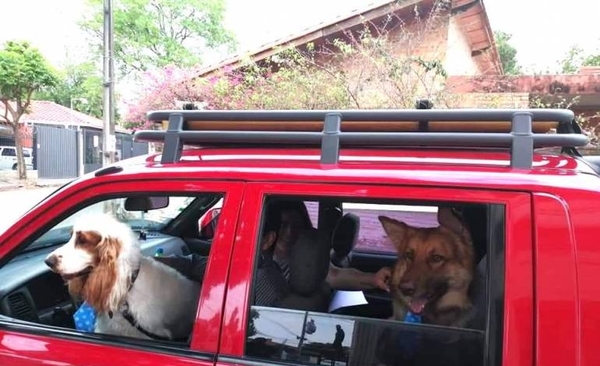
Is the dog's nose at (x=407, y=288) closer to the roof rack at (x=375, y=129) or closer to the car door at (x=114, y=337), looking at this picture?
the roof rack at (x=375, y=129)

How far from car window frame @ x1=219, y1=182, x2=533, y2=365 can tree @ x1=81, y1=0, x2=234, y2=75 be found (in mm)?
28496

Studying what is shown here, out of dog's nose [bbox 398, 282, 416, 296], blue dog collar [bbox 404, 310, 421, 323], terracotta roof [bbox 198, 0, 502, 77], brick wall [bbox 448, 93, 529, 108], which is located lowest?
blue dog collar [bbox 404, 310, 421, 323]

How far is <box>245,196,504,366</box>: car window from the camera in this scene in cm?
149

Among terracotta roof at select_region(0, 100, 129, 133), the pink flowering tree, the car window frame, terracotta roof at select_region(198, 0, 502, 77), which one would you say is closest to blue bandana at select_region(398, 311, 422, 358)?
the car window frame

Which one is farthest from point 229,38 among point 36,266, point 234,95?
point 36,266

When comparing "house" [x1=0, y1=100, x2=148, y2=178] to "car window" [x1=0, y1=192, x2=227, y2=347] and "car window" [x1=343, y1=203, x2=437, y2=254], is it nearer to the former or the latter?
"car window" [x1=343, y1=203, x2=437, y2=254]

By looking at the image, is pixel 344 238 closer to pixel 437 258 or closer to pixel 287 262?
pixel 287 262

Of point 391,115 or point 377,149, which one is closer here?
point 391,115

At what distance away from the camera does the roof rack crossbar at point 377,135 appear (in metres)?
1.55

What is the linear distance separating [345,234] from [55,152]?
2299 cm

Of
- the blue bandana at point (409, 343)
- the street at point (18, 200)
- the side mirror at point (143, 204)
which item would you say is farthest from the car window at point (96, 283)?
the street at point (18, 200)

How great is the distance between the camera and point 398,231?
2.15 meters

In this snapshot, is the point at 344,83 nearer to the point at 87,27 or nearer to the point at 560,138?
the point at 560,138

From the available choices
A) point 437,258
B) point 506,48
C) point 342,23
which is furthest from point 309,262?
point 506,48
